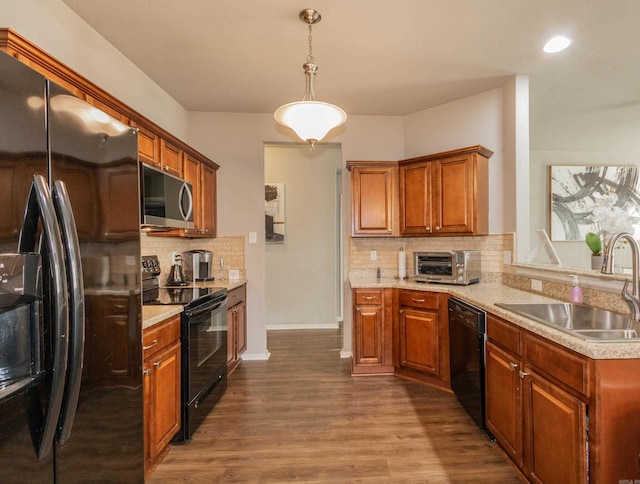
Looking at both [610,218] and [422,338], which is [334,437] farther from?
[610,218]

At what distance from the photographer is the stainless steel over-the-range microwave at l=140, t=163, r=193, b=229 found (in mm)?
Result: 2023

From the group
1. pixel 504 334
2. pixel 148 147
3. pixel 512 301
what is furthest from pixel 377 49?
pixel 504 334

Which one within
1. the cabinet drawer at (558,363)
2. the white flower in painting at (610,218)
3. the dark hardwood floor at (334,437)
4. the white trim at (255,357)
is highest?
the white flower in painting at (610,218)

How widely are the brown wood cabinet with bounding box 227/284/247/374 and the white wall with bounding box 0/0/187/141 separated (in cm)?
184

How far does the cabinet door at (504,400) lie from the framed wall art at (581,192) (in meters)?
3.96

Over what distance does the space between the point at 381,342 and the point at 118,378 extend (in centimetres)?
245

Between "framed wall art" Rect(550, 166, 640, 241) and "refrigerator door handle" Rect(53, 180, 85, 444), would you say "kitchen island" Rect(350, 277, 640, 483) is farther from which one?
"framed wall art" Rect(550, 166, 640, 241)

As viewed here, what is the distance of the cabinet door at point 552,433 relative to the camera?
Result: 1305mm

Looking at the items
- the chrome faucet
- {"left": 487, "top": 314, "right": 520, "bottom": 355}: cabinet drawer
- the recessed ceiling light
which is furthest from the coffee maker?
the recessed ceiling light

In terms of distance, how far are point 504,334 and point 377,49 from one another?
221 cm

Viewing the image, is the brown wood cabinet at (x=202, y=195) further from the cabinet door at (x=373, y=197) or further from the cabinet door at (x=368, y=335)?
the cabinet door at (x=368, y=335)

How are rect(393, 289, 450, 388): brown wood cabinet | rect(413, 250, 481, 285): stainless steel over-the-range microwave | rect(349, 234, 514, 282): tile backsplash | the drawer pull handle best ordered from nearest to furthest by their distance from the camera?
the drawer pull handle < rect(393, 289, 450, 388): brown wood cabinet < rect(413, 250, 481, 285): stainless steel over-the-range microwave < rect(349, 234, 514, 282): tile backsplash

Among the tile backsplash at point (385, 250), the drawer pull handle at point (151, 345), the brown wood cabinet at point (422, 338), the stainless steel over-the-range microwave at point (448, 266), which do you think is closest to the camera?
the drawer pull handle at point (151, 345)

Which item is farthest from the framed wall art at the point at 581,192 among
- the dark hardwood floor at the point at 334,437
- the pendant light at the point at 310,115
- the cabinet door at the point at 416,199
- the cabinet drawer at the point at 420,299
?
the pendant light at the point at 310,115
